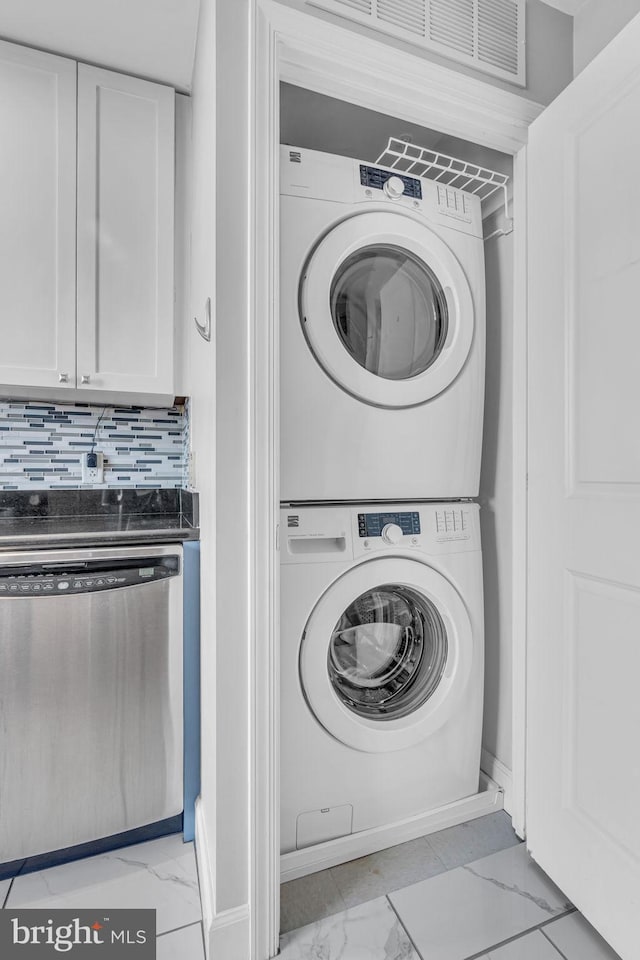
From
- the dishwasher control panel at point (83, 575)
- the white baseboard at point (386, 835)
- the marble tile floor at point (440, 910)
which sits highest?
the dishwasher control panel at point (83, 575)

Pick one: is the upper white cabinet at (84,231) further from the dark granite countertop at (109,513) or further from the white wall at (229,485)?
the white wall at (229,485)

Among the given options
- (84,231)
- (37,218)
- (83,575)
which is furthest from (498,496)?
(37,218)

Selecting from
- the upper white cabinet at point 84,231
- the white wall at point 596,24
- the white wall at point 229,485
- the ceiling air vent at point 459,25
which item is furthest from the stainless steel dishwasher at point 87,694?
the white wall at point 596,24

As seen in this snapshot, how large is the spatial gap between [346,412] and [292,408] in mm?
148

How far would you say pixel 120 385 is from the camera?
5.49ft

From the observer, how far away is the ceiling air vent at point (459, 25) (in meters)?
1.13

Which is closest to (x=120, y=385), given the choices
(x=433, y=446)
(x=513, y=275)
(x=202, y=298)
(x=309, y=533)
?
(x=202, y=298)

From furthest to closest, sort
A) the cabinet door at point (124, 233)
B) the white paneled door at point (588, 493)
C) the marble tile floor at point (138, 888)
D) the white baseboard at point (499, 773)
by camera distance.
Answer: the cabinet door at point (124, 233) < the white baseboard at point (499, 773) < the marble tile floor at point (138, 888) < the white paneled door at point (588, 493)

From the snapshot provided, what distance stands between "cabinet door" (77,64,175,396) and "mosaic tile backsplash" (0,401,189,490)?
0.33m

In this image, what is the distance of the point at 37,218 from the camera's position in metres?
1.57

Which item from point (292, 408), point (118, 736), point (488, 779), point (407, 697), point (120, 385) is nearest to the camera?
point (292, 408)

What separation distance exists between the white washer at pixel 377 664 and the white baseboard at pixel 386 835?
2 centimetres

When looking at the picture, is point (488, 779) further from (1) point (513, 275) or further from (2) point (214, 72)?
(2) point (214, 72)

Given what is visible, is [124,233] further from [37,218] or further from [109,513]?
[109,513]
